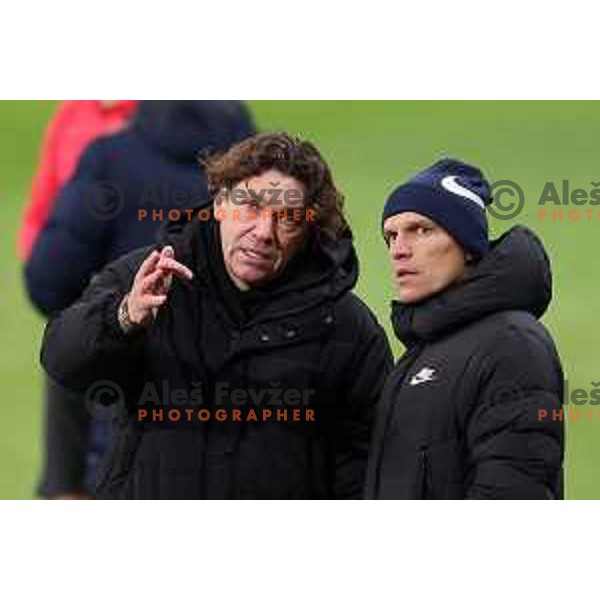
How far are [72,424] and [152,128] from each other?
0.87m

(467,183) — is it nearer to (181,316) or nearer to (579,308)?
(181,316)

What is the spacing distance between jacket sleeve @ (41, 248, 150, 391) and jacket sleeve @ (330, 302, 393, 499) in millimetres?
446

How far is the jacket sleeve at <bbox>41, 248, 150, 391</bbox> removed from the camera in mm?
3617

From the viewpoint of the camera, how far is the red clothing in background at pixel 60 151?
4.97 m

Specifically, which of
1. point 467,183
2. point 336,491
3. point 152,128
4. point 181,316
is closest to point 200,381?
point 181,316

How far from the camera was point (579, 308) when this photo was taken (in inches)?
Answer: 179

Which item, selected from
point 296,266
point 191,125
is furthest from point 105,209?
point 296,266

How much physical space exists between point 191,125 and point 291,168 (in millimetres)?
901

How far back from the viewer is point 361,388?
3781 millimetres

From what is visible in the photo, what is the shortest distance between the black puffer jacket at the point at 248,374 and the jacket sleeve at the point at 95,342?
1cm

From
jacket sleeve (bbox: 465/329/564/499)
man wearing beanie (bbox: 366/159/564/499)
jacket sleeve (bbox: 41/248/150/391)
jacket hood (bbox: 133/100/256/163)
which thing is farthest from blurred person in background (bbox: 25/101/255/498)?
jacket sleeve (bbox: 465/329/564/499)
